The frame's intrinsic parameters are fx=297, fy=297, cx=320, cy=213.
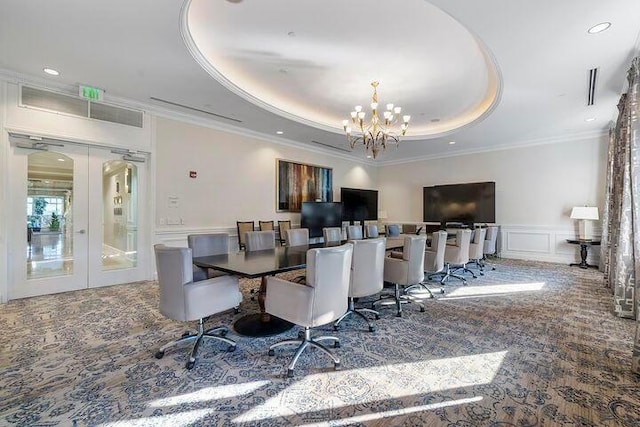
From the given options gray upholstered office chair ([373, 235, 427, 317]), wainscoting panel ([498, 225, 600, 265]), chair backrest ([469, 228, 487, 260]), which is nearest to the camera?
gray upholstered office chair ([373, 235, 427, 317])

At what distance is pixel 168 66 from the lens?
367 cm

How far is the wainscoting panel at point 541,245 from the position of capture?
266 inches

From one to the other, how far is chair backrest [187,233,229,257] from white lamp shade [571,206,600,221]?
277 inches

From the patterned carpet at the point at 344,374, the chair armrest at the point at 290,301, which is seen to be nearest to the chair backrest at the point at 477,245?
the patterned carpet at the point at 344,374

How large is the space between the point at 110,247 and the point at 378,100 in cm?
521

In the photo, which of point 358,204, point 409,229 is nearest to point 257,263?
point 358,204

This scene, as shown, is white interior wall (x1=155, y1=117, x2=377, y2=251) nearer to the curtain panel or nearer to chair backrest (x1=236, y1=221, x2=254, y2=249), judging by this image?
chair backrest (x1=236, y1=221, x2=254, y2=249)

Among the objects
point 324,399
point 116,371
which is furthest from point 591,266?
point 116,371

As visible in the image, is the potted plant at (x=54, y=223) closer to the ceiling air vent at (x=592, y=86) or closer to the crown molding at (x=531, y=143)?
the ceiling air vent at (x=592, y=86)

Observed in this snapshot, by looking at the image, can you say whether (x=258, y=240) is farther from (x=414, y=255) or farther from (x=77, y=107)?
(x=77, y=107)

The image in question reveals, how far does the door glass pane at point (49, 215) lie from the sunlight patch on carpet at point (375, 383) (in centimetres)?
429

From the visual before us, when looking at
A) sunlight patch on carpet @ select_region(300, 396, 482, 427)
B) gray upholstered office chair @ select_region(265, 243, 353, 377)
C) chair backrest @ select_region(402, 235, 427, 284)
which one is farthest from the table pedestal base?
chair backrest @ select_region(402, 235, 427, 284)

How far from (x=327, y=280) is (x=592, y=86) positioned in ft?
15.6

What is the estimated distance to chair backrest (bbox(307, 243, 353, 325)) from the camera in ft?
7.55
